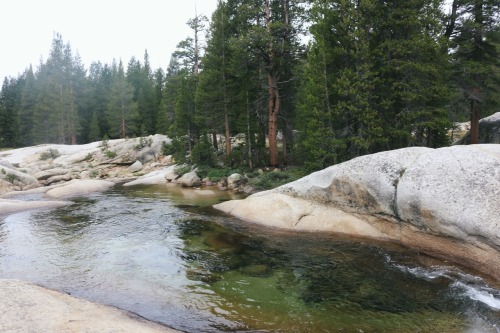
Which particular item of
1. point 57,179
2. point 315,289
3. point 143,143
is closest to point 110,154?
point 143,143

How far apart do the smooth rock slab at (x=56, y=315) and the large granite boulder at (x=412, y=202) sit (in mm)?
8876

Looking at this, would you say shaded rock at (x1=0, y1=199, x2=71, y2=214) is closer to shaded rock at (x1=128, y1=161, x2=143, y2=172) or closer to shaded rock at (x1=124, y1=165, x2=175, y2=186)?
shaded rock at (x1=124, y1=165, x2=175, y2=186)

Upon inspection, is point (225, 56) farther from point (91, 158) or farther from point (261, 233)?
point (91, 158)

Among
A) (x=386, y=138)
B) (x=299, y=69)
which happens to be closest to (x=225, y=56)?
(x=299, y=69)

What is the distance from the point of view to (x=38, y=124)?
204 feet

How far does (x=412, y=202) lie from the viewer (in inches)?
435

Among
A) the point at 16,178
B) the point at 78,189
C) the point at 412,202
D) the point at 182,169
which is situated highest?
the point at 16,178

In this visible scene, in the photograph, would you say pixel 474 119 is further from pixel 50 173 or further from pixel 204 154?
pixel 50 173

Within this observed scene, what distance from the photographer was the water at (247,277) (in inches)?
280

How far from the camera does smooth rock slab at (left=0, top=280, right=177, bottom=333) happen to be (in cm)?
585

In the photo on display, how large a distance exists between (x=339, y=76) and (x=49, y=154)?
145ft

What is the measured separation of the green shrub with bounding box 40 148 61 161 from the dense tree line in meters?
21.8

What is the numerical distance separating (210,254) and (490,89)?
2211cm

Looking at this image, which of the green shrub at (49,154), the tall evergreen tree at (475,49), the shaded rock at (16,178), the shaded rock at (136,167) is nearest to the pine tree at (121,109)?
the green shrub at (49,154)
